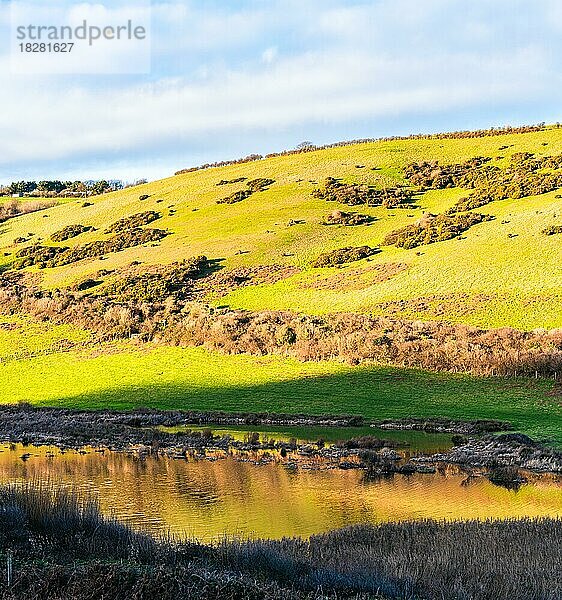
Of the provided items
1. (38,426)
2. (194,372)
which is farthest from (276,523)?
(194,372)

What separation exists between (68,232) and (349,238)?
36.2 meters

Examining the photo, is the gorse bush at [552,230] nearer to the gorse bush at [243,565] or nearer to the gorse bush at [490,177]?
the gorse bush at [490,177]

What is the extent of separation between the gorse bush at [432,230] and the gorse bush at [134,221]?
3037cm

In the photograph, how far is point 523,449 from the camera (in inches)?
1132

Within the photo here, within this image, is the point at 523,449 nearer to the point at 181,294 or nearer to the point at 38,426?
the point at 38,426

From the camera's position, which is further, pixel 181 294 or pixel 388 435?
pixel 181 294

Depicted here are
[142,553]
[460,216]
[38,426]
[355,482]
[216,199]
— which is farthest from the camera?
[216,199]

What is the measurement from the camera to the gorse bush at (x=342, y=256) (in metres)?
68.7

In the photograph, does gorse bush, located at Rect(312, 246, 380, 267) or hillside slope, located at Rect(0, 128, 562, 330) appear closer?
hillside slope, located at Rect(0, 128, 562, 330)

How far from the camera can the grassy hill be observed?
1622 inches

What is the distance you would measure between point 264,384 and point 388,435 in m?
11.9

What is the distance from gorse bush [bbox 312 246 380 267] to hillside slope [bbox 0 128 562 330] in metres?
1.16

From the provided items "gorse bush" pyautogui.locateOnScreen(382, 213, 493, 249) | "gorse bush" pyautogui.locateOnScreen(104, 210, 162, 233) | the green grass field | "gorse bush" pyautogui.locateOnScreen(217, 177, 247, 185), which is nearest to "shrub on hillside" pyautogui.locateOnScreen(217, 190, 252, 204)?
"gorse bush" pyautogui.locateOnScreen(217, 177, 247, 185)

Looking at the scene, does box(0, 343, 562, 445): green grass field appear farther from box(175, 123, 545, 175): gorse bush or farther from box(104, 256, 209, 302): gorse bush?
box(175, 123, 545, 175): gorse bush
